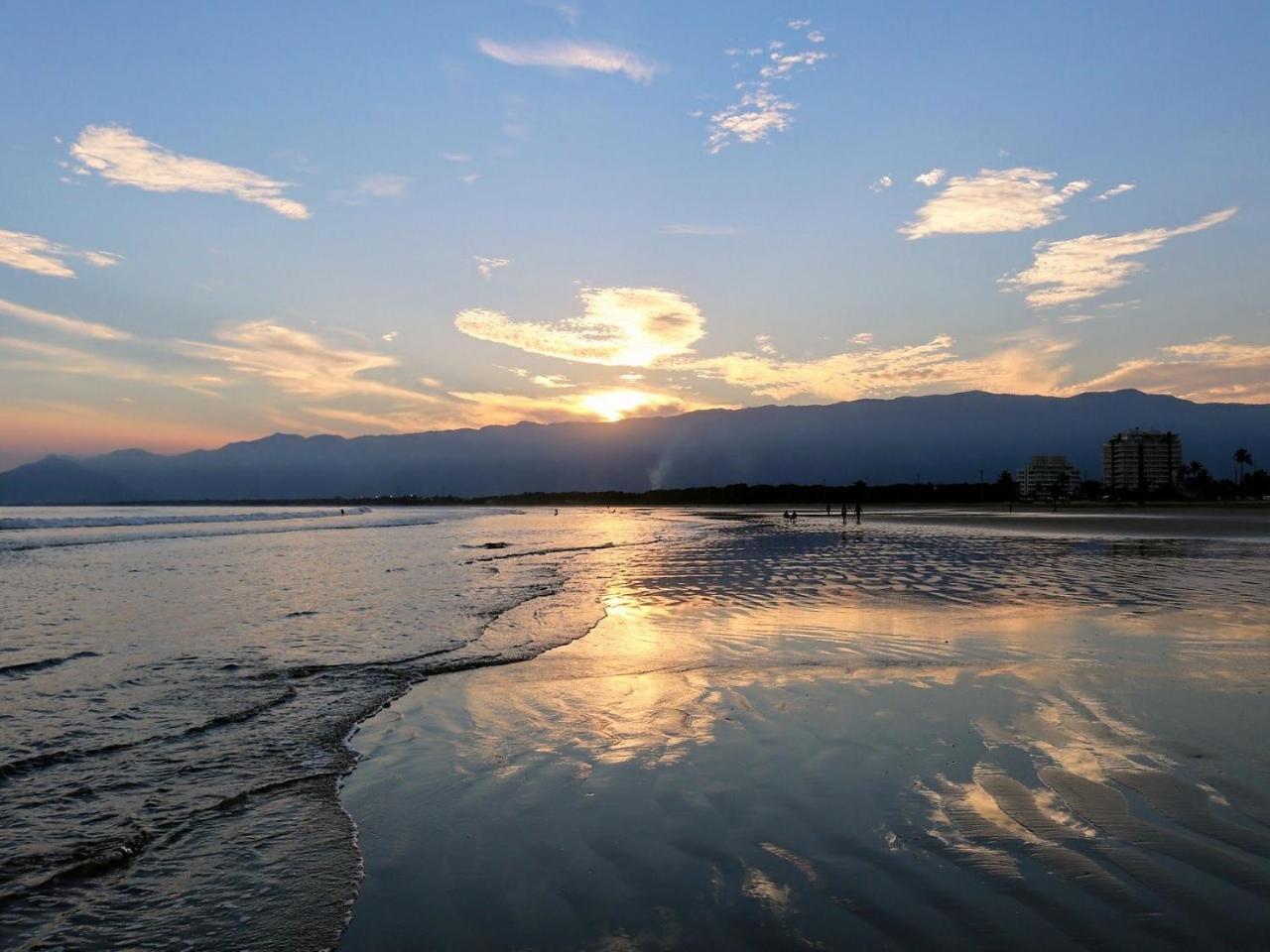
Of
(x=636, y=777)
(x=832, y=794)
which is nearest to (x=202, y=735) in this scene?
(x=636, y=777)

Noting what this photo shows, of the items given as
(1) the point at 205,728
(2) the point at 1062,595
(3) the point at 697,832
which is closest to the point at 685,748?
(3) the point at 697,832

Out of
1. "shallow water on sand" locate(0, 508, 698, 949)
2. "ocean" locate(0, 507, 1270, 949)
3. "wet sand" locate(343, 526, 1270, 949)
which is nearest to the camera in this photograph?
"wet sand" locate(343, 526, 1270, 949)

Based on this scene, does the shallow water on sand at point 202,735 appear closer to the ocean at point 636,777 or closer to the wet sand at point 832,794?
the ocean at point 636,777

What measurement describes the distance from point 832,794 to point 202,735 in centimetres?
672

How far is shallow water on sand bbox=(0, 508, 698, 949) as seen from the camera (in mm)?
4848

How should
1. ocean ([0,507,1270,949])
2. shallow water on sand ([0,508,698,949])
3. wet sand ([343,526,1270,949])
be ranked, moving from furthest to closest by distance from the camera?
shallow water on sand ([0,508,698,949]) → ocean ([0,507,1270,949]) → wet sand ([343,526,1270,949])

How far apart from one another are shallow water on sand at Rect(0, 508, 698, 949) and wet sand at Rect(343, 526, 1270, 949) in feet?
1.86

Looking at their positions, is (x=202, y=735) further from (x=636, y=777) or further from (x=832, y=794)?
(x=832, y=794)

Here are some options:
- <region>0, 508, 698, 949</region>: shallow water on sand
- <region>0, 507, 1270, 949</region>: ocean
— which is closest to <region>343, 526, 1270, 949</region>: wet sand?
<region>0, 507, 1270, 949</region>: ocean

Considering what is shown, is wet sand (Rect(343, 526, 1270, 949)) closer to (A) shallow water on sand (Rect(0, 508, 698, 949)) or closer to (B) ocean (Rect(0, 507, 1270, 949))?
(B) ocean (Rect(0, 507, 1270, 949))

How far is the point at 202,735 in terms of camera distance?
8.53 meters

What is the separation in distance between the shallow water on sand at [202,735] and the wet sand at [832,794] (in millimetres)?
566

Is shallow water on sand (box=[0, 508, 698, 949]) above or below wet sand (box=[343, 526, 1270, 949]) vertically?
below

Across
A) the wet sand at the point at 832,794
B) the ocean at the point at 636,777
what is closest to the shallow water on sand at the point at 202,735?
the ocean at the point at 636,777
